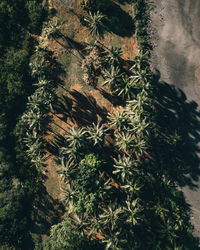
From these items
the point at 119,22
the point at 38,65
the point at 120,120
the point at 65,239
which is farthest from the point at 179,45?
the point at 65,239

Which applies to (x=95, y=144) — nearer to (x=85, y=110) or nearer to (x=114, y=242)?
(x=85, y=110)

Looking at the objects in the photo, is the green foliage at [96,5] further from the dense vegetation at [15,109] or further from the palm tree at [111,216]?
the palm tree at [111,216]

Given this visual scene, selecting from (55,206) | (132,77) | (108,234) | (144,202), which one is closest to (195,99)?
(132,77)

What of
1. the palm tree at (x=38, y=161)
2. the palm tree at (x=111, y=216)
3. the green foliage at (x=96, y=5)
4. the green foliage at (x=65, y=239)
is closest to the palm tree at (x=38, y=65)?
the green foliage at (x=96, y=5)

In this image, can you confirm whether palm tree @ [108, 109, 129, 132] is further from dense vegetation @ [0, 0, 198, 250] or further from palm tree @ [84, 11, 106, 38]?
palm tree @ [84, 11, 106, 38]

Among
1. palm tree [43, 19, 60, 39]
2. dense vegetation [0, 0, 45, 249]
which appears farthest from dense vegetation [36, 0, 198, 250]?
dense vegetation [0, 0, 45, 249]
